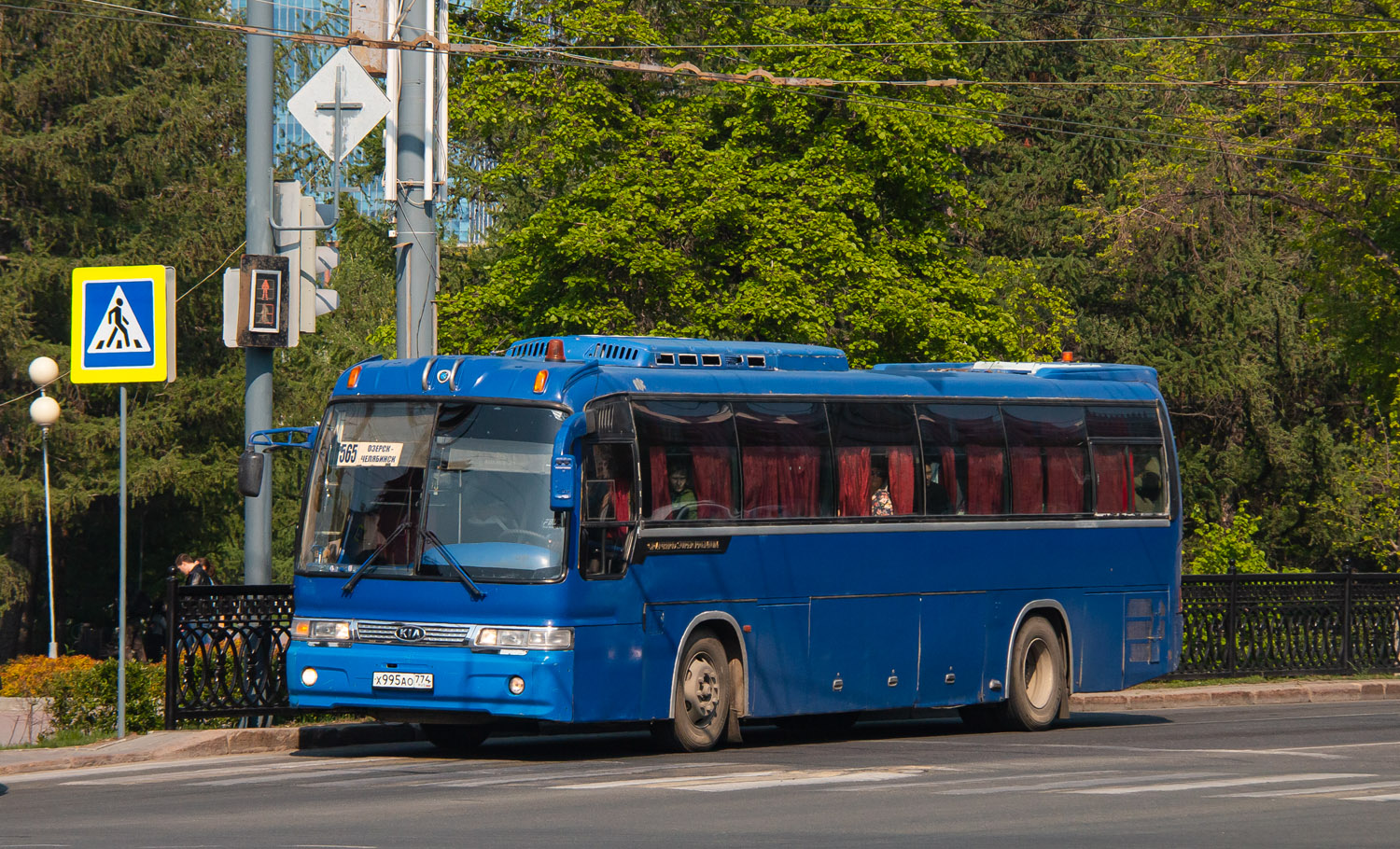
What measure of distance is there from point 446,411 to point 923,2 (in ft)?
81.4

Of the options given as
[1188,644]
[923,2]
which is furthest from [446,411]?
[923,2]

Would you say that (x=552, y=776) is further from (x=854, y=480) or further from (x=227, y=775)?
(x=854, y=480)

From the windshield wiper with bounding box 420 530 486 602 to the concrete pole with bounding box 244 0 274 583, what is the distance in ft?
9.28

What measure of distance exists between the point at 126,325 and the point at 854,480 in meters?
6.12

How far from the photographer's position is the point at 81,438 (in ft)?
154

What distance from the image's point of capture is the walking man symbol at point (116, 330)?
15.5 m

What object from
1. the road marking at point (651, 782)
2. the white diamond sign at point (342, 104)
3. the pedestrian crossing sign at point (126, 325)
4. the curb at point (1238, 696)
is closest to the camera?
the road marking at point (651, 782)

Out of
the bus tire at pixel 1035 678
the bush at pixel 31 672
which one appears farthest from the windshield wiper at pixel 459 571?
the bush at pixel 31 672

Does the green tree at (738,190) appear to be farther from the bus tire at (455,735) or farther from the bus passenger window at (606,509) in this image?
the bus passenger window at (606,509)

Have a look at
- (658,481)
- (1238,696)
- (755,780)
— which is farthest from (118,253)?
(755,780)

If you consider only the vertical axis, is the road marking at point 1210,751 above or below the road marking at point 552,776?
below

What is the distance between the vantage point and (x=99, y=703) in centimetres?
1570

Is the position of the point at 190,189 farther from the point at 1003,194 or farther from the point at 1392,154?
the point at 1392,154

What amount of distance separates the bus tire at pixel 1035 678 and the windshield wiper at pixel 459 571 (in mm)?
6381
